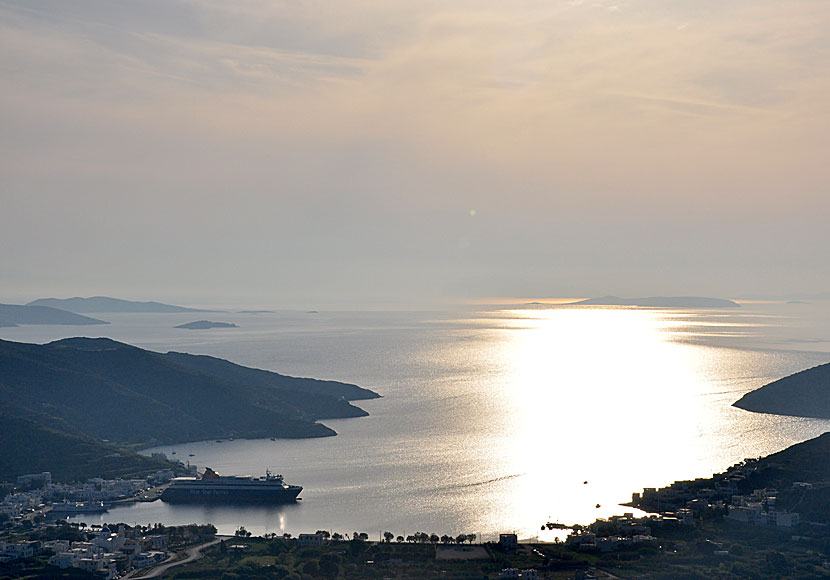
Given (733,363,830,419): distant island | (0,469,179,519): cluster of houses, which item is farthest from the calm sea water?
(733,363,830,419): distant island

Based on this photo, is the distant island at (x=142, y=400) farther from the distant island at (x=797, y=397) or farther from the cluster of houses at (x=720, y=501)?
the distant island at (x=797, y=397)

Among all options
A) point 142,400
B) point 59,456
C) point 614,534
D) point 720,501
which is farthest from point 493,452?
point 142,400

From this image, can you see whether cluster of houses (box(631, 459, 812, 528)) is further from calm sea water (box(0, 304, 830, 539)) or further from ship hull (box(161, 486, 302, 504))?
ship hull (box(161, 486, 302, 504))

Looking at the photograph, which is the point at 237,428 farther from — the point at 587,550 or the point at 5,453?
the point at 587,550

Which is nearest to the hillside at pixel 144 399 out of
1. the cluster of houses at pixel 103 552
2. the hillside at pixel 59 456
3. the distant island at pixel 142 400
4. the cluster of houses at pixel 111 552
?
the distant island at pixel 142 400

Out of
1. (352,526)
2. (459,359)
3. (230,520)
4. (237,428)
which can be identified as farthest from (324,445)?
(459,359)

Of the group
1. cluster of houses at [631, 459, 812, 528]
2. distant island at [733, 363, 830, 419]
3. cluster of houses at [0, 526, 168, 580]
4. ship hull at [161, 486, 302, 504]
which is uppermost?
distant island at [733, 363, 830, 419]
